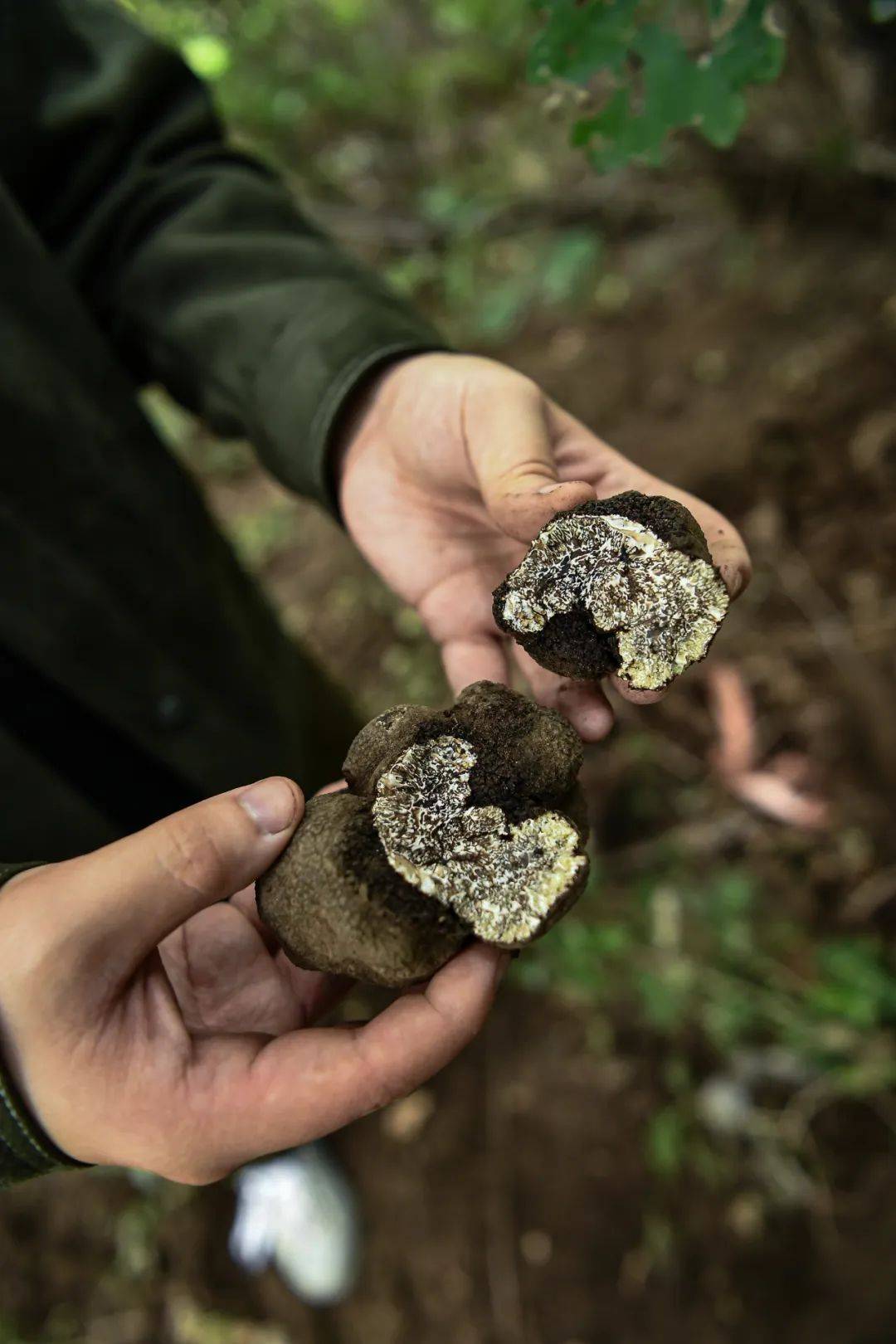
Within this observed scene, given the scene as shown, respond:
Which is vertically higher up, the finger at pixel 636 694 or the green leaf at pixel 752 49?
the green leaf at pixel 752 49

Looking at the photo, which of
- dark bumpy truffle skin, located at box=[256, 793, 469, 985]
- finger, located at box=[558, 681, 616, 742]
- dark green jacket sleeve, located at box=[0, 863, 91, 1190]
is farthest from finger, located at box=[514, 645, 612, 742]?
dark green jacket sleeve, located at box=[0, 863, 91, 1190]

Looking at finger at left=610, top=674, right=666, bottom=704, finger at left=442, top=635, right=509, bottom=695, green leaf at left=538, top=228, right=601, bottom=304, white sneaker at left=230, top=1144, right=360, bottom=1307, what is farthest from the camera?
green leaf at left=538, top=228, right=601, bottom=304

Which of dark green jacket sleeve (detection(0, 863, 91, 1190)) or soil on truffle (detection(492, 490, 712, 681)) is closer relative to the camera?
dark green jacket sleeve (detection(0, 863, 91, 1190))

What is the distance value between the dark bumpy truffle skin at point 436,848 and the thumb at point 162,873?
0.14 m

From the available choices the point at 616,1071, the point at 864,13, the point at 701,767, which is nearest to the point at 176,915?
the point at 616,1071

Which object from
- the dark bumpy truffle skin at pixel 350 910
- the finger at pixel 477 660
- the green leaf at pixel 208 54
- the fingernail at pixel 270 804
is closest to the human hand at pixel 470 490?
Answer: the finger at pixel 477 660

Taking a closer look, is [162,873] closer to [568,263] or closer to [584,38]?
[584,38]

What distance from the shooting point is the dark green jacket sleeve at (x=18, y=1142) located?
1.53 meters

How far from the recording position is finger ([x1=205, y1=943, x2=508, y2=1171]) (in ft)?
5.29

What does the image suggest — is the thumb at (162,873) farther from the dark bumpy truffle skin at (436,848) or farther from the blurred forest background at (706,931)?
the blurred forest background at (706,931)

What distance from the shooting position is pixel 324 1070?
162 cm

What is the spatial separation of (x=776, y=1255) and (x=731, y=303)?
394 centimetres

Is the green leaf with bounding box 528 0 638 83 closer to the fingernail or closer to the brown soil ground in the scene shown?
the fingernail

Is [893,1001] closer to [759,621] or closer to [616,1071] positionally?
[616,1071]
